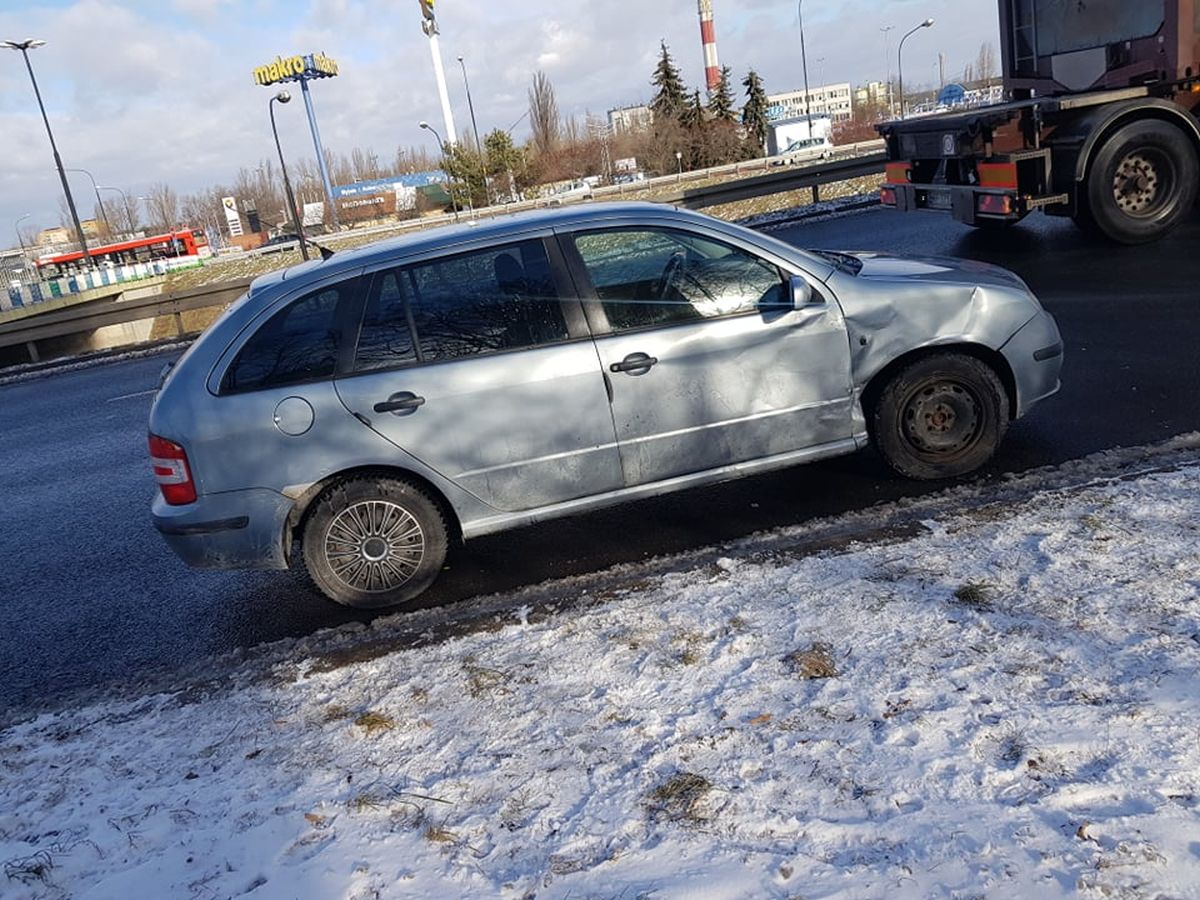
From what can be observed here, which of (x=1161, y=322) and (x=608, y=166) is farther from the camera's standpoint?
(x=608, y=166)

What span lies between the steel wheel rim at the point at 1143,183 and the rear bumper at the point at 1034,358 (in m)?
6.21

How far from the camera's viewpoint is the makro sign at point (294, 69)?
89.9 m

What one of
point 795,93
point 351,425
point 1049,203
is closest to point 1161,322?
point 1049,203

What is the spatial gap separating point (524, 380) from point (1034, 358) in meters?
2.72

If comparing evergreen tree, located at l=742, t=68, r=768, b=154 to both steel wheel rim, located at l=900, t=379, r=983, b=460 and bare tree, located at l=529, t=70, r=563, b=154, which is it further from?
steel wheel rim, located at l=900, t=379, r=983, b=460

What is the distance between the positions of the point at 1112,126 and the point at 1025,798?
9.50m

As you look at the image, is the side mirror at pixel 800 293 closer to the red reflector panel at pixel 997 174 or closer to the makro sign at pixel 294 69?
the red reflector panel at pixel 997 174

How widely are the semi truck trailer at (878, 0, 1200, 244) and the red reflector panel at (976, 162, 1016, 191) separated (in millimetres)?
11

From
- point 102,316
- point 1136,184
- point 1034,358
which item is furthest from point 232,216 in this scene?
point 1034,358

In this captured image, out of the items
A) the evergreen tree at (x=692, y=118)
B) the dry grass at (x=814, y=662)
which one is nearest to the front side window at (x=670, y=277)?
the dry grass at (x=814, y=662)

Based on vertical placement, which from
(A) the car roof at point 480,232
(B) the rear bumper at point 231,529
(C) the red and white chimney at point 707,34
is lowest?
(B) the rear bumper at point 231,529

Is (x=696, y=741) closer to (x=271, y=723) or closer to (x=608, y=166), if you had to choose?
(x=271, y=723)

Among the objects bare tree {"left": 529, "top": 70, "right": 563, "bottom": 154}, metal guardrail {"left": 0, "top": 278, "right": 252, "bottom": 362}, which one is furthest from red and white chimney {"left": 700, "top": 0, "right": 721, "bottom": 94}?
metal guardrail {"left": 0, "top": 278, "right": 252, "bottom": 362}

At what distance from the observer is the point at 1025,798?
2.54 metres
